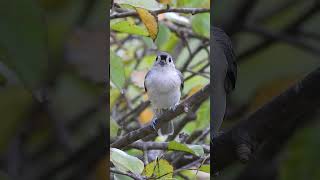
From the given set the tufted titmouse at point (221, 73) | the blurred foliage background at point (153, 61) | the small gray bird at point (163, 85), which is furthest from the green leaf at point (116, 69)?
the tufted titmouse at point (221, 73)

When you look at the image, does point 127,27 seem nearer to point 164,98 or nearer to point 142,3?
point 142,3

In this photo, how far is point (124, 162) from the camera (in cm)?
82

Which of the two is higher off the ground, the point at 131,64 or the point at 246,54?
the point at 246,54

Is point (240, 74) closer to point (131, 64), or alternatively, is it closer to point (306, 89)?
point (306, 89)

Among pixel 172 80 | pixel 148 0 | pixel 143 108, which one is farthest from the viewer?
pixel 143 108

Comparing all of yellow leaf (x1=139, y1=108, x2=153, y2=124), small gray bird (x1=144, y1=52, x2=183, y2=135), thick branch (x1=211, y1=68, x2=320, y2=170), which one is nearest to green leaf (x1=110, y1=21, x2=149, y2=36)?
small gray bird (x1=144, y1=52, x2=183, y2=135)

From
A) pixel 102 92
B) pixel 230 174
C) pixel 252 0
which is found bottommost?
pixel 230 174

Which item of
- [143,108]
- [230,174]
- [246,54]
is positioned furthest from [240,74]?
[143,108]

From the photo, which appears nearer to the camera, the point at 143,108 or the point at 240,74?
the point at 240,74

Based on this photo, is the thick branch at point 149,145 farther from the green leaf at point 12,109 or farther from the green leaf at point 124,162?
the green leaf at point 12,109

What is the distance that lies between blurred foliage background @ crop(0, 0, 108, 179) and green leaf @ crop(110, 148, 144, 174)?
0.06 metres

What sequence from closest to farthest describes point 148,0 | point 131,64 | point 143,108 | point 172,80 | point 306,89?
point 306,89 → point 148,0 → point 172,80 → point 143,108 → point 131,64

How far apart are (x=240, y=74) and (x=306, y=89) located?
0.09 meters

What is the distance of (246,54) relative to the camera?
0.75 m
